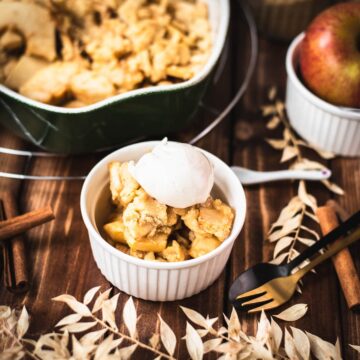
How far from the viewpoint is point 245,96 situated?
1.36 metres

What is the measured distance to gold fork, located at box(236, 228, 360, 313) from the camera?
3.10 ft

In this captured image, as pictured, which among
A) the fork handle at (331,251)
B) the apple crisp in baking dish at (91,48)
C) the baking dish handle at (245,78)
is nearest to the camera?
the fork handle at (331,251)

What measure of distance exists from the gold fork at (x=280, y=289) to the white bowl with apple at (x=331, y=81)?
0.27 meters

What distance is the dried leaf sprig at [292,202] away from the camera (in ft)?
3.47

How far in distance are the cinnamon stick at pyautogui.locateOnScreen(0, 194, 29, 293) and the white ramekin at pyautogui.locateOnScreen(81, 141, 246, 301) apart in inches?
5.0

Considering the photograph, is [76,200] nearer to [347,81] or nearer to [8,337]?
[8,337]

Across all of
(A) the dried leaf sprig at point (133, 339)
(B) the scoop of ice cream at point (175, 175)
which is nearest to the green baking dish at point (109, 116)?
(B) the scoop of ice cream at point (175, 175)

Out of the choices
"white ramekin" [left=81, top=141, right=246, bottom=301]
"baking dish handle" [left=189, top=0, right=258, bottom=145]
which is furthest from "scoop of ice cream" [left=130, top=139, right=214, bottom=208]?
"baking dish handle" [left=189, top=0, right=258, bottom=145]

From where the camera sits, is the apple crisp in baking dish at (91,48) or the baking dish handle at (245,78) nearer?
the apple crisp in baking dish at (91,48)

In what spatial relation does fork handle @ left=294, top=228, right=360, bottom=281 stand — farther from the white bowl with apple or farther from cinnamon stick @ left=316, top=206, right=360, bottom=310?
the white bowl with apple

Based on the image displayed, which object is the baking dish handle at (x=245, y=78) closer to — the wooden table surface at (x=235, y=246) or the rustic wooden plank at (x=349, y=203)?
the wooden table surface at (x=235, y=246)

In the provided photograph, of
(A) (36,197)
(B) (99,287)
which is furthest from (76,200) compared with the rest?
(B) (99,287)

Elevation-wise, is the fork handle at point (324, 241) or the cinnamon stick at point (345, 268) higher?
the fork handle at point (324, 241)

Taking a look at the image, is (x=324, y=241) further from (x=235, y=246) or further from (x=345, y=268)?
(x=235, y=246)
